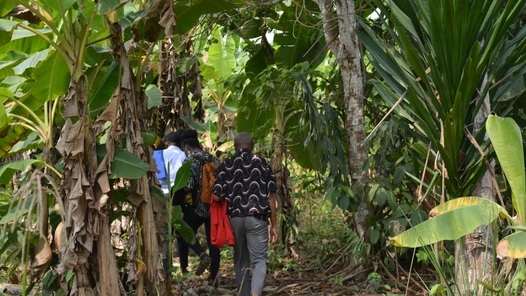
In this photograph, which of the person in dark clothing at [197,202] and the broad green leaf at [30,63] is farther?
the person in dark clothing at [197,202]

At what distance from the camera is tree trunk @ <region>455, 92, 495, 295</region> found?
4254 mm

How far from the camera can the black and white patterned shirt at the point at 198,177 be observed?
6.82 metres

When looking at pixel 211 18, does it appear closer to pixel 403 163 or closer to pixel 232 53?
pixel 403 163

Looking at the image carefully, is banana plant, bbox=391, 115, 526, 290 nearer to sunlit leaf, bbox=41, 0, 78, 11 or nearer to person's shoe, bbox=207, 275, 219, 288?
sunlit leaf, bbox=41, 0, 78, 11

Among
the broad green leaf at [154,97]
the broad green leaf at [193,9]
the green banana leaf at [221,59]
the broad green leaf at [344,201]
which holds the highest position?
the green banana leaf at [221,59]

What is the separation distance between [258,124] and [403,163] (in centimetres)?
285

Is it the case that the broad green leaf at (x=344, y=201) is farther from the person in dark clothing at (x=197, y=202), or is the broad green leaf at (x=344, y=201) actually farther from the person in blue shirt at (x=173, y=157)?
the person in blue shirt at (x=173, y=157)

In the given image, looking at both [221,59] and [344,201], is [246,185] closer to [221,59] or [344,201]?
[344,201]

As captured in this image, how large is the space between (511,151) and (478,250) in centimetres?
73

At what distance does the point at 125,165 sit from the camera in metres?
5.20

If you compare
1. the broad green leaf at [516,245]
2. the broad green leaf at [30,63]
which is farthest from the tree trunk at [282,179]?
the broad green leaf at [516,245]

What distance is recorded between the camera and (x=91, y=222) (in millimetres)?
5125

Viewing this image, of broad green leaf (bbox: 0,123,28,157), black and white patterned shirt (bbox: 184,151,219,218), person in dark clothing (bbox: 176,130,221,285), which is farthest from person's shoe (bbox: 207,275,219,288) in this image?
broad green leaf (bbox: 0,123,28,157)

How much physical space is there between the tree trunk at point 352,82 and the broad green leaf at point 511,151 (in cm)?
261
